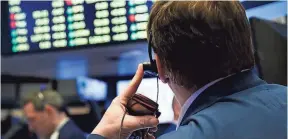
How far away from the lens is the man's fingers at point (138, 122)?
117 centimetres

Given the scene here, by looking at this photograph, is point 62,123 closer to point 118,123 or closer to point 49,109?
A: point 49,109

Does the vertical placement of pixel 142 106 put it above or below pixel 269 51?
above

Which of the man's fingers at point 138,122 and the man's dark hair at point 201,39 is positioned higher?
the man's dark hair at point 201,39

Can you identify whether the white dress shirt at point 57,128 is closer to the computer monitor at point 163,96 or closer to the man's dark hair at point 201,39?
the computer monitor at point 163,96

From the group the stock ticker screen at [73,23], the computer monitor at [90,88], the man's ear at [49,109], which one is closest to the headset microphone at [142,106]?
the stock ticker screen at [73,23]

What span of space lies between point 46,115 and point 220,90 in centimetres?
276

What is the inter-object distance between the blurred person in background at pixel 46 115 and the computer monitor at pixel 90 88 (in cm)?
108

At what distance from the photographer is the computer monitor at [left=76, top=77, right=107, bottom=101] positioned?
4828 millimetres

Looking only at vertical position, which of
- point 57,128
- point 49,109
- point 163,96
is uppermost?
point 163,96

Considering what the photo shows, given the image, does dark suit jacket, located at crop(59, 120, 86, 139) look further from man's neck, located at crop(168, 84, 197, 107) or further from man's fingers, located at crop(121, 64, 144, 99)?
man's neck, located at crop(168, 84, 197, 107)

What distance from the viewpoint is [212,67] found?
1068mm

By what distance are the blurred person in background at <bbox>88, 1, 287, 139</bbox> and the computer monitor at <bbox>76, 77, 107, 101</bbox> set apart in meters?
3.72

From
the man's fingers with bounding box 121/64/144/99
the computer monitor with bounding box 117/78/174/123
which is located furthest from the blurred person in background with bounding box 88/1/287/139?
the computer monitor with bounding box 117/78/174/123

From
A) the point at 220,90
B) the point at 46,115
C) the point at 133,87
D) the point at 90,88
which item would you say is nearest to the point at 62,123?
the point at 46,115
